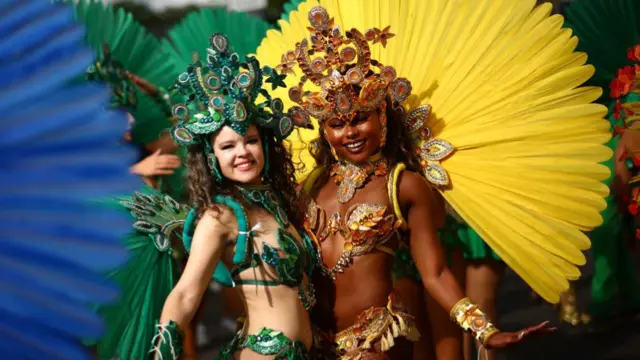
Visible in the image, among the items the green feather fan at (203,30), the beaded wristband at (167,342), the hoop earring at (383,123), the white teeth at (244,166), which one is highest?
the green feather fan at (203,30)

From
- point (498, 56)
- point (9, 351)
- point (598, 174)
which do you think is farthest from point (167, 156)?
point (9, 351)

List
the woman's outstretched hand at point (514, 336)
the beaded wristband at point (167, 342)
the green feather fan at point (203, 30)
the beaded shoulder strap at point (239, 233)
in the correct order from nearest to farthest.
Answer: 1. the beaded wristband at point (167, 342)
2. the woman's outstretched hand at point (514, 336)
3. the beaded shoulder strap at point (239, 233)
4. the green feather fan at point (203, 30)

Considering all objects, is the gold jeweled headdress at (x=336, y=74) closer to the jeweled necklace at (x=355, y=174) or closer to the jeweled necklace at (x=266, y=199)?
the jeweled necklace at (x=355, y=174)

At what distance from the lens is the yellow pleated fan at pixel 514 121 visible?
217cm

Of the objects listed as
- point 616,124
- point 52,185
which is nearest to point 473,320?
point 52,185

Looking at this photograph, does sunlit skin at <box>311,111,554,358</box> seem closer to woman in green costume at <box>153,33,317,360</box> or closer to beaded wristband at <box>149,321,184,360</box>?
woman in green costume at <box>153,33,317,360</box>

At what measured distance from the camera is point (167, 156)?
9.86ft

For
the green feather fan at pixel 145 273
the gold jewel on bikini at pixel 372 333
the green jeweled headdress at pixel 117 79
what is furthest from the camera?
the green jeweled headdress at pixel 117 79

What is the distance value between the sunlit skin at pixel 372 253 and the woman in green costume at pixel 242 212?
18cm

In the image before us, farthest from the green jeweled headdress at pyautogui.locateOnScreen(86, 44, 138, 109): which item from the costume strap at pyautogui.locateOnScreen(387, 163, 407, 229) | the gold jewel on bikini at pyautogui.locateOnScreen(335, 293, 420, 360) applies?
the gold jewel on bikini at pyautogui.locateOnScreen(335, 293, 420, 360)

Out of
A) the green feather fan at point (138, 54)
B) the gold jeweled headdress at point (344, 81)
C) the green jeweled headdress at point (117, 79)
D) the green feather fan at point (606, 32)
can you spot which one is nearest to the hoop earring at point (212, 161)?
the gold jeweled headdress at point (344, 81)

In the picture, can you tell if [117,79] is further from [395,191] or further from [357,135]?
[395,191]

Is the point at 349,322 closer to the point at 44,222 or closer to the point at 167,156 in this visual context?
the point at 167,156

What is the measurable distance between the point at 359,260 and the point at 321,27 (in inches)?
28.8
